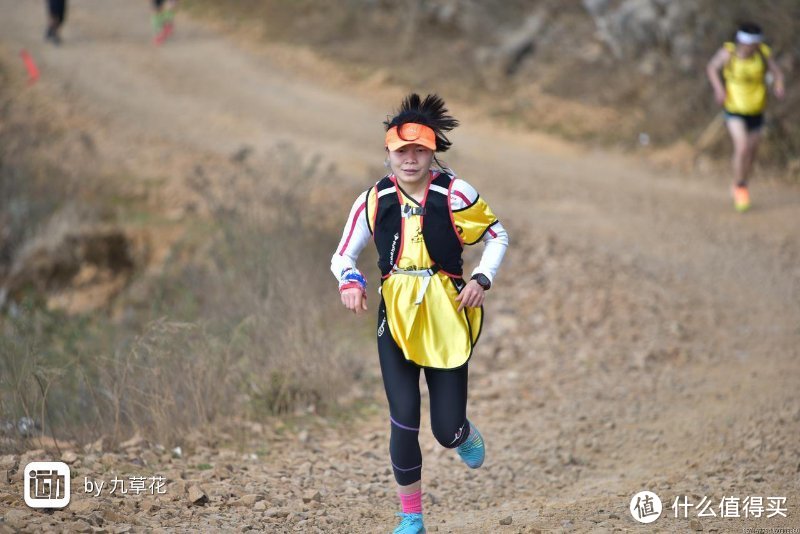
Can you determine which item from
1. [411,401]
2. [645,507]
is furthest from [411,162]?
[645,507]

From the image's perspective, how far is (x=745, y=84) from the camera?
9.82 meters

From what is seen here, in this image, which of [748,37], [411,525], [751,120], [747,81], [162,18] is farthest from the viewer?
[162,18]

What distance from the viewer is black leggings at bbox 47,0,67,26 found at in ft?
59.3

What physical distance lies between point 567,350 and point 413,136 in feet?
14.2

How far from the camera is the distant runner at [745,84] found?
9.61 metres

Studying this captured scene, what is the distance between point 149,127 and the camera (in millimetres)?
14656

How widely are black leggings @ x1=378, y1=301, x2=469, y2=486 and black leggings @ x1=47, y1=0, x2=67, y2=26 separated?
16.1 metres

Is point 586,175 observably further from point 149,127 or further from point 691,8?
point 149,127

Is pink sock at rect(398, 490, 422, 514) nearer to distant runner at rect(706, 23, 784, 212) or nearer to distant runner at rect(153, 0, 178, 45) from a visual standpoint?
distant runner at rect(706, 23, 784, 212)

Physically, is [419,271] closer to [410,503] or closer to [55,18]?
[410,503]

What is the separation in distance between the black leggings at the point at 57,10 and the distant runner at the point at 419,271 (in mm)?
15879

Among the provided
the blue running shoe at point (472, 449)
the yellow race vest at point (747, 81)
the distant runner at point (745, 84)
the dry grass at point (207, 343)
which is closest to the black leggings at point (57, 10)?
the dry grass at point (207, 343)

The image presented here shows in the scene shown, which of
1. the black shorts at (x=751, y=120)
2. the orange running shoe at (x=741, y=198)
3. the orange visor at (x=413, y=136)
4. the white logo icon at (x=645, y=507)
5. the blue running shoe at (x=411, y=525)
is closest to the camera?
the orange visor at (x=413, y=136)

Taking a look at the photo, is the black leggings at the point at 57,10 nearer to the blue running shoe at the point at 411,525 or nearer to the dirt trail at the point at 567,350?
the dirt trail at the point at 567,350
